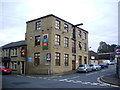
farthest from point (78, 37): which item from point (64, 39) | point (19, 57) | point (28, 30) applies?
point (19, 57)

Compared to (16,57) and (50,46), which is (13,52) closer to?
(16,57)

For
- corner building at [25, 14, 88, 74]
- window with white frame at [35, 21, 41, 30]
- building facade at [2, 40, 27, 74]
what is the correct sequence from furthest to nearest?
building facade at [2, 40, 27, 74] → window with white frame at [35, 21, 41, 30] → corner building at [25, 14, 88, 74]

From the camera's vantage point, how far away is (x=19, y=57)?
28031 mm

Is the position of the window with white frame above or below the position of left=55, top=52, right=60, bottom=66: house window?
above

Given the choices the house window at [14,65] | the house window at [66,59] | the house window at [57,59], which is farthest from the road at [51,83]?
the house window at [14,65]

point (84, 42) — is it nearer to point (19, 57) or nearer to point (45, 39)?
point (45, 39)

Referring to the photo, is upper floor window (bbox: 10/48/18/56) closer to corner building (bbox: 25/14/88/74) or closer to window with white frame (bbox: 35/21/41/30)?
corner building (bbox: 25/14/88/74)

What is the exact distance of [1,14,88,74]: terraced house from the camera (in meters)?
23.4

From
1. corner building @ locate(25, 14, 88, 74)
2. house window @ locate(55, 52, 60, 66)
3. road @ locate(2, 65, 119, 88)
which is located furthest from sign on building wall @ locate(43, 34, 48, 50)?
road @ locate(2, 65, 119, 88)

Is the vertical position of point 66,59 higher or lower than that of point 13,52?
lower

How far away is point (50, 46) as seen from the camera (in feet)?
75.9

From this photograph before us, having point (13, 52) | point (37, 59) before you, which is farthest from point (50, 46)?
point (13, 52)

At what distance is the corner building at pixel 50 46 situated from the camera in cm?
2334

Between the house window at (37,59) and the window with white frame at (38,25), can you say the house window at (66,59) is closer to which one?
the house window at (37,59)
